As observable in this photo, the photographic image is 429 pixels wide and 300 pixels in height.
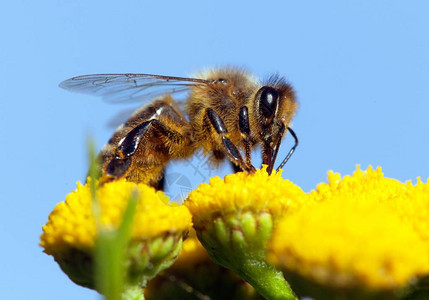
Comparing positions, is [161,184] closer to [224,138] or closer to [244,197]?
[224,138]

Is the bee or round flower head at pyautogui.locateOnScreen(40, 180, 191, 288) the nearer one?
round flower head at pyautogui.locateOnScreen(40, 180, 191, 288)

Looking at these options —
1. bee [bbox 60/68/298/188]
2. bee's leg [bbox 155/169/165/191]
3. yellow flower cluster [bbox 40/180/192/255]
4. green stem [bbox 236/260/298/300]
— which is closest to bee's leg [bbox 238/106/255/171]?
bee [bbox 60/68/298/188]

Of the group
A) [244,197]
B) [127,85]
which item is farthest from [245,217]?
[127,85]

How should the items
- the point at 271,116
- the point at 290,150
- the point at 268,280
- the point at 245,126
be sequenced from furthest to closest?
the point at 290,150, the point at 271,116, the point at 245,126, the point at 268,280

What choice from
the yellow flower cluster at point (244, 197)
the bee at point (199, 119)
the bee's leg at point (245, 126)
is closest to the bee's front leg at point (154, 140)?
the bee at point (199, 119)

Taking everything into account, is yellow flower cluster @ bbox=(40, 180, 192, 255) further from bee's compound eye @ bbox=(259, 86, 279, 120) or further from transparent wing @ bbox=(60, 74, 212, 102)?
transparent wing @ bbox=(60, 74, 212, 102)

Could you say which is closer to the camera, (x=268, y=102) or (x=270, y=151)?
(x=270, y=151)

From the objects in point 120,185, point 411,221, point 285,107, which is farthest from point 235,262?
→ point 285,107
